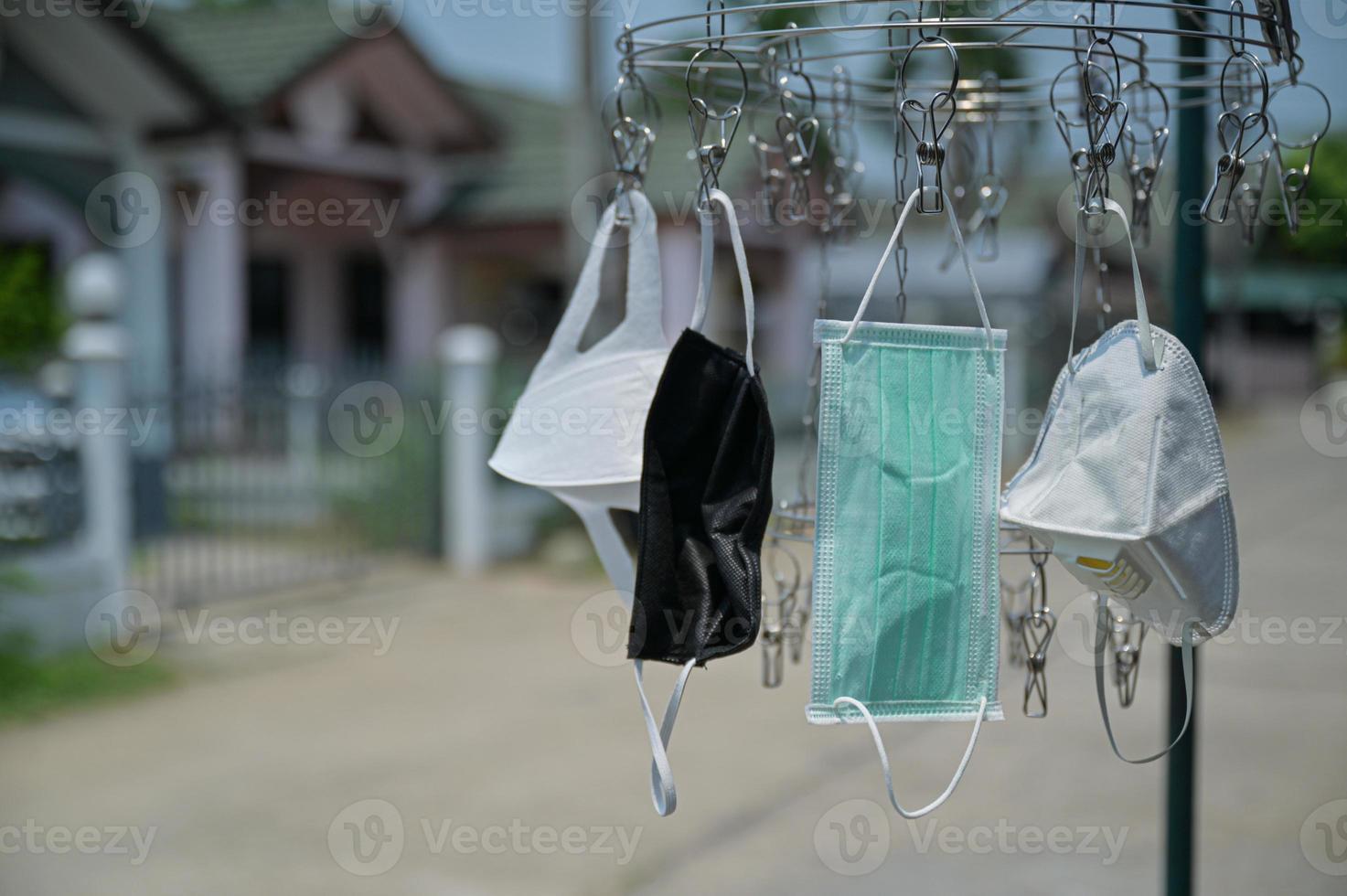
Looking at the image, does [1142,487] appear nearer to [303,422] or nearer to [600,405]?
[600,405]

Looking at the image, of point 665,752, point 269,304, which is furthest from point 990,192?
point 269,304

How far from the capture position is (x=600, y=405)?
216 centimetres

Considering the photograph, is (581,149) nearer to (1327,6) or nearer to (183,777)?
(183,777)

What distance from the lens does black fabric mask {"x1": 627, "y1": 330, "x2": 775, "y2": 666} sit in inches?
75.5

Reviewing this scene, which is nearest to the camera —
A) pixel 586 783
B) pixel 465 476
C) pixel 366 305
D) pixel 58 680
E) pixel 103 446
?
pixel 586 783

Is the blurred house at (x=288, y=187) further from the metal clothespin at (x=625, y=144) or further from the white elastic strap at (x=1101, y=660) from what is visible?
the white elastic strap at (x=1101, y=660)

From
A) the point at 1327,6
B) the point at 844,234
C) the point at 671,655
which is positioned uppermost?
the point at 1327,6

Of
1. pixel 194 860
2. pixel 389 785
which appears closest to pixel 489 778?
pixel 389 785

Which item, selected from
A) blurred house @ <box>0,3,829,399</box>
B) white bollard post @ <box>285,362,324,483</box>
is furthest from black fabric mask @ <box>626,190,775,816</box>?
white bollard post @ <box>285,362,324,483</box>

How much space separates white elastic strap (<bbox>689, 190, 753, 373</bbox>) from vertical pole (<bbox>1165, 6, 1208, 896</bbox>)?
1.14m

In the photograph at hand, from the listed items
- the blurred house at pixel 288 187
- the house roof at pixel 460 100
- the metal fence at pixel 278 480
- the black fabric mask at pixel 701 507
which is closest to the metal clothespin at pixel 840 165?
the black fabric mask at pixel 701 507

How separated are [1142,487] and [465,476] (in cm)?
713

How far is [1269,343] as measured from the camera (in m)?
30.9

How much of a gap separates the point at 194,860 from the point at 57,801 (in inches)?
31.8
